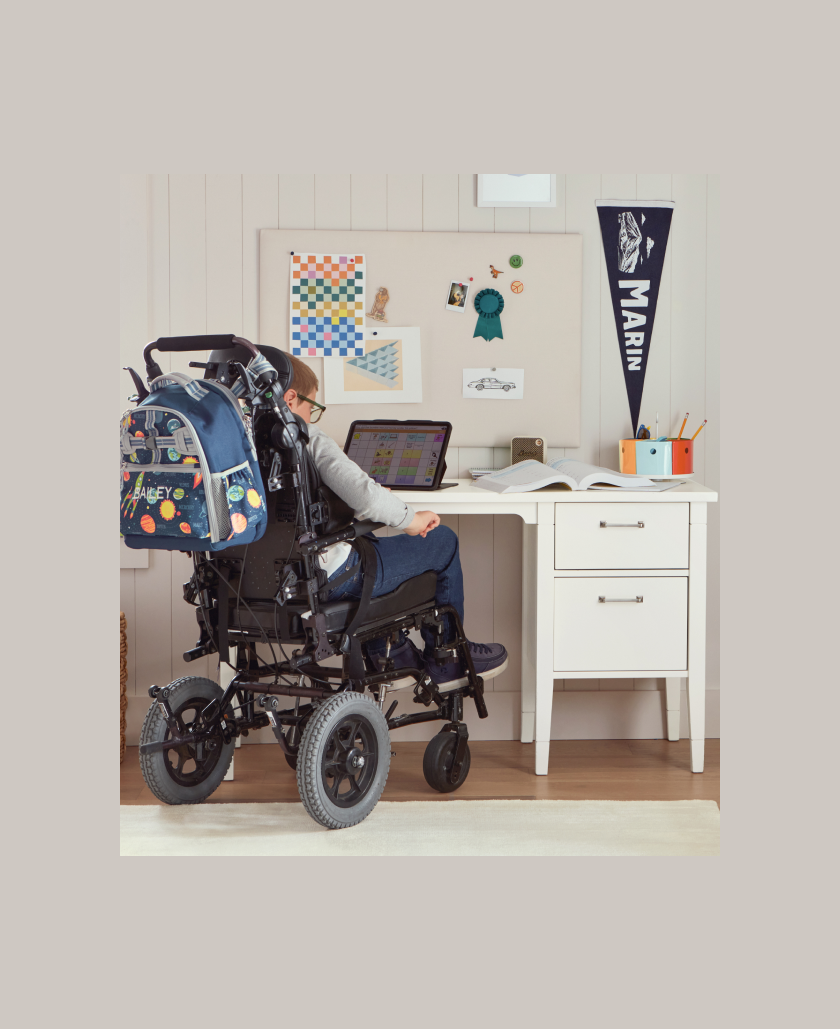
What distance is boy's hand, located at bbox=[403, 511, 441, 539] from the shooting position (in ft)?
7.33

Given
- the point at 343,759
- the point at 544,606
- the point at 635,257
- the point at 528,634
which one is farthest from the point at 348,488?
the point at 635,257

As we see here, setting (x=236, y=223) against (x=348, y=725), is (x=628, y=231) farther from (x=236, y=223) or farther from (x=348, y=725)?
(x=348, y=725)

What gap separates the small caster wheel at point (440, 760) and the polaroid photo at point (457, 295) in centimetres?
136

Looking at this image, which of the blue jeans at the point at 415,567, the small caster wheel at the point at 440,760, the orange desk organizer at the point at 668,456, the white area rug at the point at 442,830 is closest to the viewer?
the white area rug at the point at 442,830

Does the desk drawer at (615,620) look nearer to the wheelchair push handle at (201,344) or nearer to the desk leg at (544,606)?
the desk leg at (544,606)

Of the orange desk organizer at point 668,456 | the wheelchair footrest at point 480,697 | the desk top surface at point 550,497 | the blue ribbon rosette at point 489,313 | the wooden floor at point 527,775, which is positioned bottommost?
the wooden floor at point 527,775

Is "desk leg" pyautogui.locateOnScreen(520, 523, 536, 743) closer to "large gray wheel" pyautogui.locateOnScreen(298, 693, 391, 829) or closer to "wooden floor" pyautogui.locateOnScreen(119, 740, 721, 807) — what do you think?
"wooden floor" pyautogui.locateOnScreen(119, 740, 721, 807)

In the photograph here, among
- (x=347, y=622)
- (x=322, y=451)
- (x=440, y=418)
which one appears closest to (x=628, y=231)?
(x=440, y=418)

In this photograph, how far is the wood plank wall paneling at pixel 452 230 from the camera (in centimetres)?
286

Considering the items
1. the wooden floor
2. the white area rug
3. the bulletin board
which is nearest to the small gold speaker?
the bulletin board

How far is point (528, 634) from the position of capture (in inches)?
115

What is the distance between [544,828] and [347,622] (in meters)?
0.71

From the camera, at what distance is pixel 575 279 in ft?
9.59

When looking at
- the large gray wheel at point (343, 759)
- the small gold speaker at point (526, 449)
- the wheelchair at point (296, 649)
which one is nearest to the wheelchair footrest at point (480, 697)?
the wheelchair at point (296, 649)
